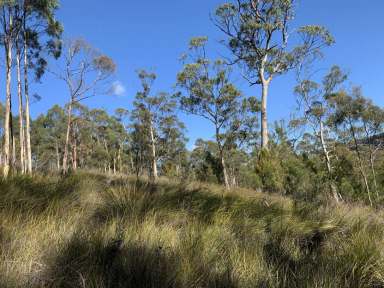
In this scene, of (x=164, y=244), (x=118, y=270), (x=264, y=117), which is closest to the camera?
(x=118, y=270)

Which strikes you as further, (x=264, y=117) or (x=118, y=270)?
(x=264, y=117)

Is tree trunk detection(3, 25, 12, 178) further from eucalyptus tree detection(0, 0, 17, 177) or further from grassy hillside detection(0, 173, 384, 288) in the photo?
grassy hillside detection(0, 173, 384, 288)

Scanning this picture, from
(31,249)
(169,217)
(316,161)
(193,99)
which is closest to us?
(31,249)

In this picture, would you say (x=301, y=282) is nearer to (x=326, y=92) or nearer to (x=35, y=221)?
(x=35, y=221)

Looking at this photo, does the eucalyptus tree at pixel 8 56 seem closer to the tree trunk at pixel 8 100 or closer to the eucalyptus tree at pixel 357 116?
the tree trunk at pixel 8 100

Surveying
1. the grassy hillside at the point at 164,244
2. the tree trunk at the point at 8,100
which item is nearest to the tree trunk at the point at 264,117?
the grassy hillside at the point at 164,244

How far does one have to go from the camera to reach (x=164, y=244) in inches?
120

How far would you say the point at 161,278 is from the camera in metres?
2.39

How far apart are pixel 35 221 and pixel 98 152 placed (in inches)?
1954

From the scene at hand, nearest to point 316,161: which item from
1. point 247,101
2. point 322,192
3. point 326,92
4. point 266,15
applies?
point 326,92

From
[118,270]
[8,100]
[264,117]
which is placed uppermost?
[8,100]

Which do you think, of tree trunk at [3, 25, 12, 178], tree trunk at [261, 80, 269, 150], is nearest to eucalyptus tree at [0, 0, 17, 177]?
tree trunk at [3, 25, 12, 178]

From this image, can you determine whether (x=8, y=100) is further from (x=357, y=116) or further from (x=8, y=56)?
(x=357, y=116)

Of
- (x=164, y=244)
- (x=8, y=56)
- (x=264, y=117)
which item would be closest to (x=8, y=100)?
(x=8, y=56)
